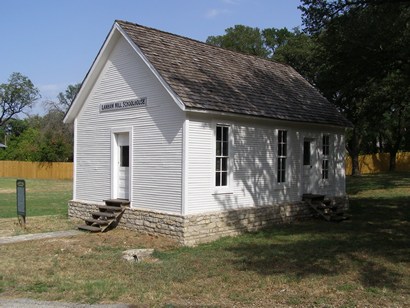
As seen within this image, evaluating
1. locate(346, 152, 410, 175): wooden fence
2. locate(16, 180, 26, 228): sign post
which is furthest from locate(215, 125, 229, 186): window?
locate(346, 152, 410, 175): wooden fence

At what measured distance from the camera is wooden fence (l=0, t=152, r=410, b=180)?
4878 centimetres

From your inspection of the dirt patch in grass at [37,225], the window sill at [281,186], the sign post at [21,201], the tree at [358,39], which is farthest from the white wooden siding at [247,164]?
the sign post at [21,201]

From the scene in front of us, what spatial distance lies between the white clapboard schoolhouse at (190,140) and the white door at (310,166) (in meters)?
0.04

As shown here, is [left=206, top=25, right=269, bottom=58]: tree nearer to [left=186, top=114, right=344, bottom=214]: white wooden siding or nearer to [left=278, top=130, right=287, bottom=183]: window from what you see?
[left=186, top=114, right=344, bottom=214]: white wooden siding

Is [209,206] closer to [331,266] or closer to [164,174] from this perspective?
[164,174]

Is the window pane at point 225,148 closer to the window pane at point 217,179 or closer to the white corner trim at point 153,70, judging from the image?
the window pane at point 217,179

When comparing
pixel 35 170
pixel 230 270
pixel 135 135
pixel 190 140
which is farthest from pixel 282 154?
pixel 35 170

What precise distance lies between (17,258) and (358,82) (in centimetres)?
1406

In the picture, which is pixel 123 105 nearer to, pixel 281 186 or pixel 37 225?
pixel 37 225

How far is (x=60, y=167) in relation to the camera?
48.9 m

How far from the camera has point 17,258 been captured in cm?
1051

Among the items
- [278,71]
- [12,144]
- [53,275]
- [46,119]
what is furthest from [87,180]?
[12,144]

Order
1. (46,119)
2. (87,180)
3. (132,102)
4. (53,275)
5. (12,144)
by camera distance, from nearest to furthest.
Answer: (53,275)
(132,102)
(87,180)
(46,119)
(12,144)

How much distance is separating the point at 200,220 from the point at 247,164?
272 centimetres
